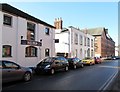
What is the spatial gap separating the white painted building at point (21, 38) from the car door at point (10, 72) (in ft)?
20.1

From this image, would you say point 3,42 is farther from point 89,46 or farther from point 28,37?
point 89,46

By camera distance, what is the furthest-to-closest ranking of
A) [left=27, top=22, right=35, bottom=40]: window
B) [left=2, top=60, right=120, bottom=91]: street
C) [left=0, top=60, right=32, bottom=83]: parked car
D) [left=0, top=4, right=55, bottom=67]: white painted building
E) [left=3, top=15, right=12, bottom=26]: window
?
[left=27, top=22, right=35, bottom=40]: window
[left=3, top=15, right=12, bottom=26]: window
[left=0, top=4, right=55, bottom=67]: white painted building
[left=0, top=60, right=32, bottom=83]: parked car
[left=2, top=60, right=120, bottom=91]: street

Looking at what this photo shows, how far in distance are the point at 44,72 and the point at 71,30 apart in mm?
21343

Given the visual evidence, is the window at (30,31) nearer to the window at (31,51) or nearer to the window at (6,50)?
the window at (31,51)

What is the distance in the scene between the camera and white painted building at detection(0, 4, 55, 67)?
59.2ft

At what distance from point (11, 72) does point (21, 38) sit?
9.43 meters

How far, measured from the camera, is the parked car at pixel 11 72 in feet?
35.1

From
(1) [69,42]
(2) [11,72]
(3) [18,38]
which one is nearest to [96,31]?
(1) [69,42]

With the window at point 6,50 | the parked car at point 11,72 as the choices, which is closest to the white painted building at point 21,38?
the window at point 6,50

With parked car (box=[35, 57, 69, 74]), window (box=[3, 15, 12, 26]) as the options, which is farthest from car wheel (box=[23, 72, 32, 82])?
window (box=[3, 15, 12, 26])

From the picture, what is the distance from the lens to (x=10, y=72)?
36.2 feet

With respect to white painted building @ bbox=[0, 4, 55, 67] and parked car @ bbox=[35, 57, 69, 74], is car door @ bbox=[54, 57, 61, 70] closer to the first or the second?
Answer: parked car @ bbox=[35, 57, 69, 74]

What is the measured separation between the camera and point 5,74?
10664 millimetres

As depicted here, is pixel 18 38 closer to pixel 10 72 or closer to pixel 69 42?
pixel 10 72
